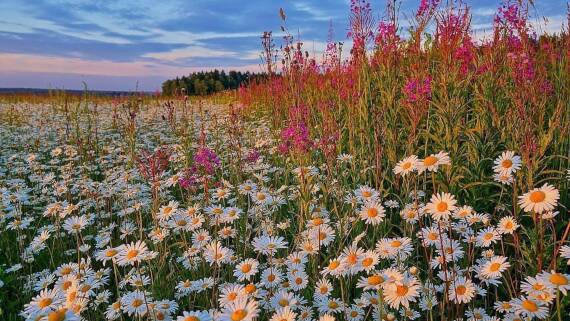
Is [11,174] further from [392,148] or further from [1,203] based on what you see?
[392,148]

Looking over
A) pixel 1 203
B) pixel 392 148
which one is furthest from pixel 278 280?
pixel 1 203

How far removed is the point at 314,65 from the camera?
6.96 metres

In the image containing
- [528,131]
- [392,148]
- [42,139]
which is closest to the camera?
[528,131]

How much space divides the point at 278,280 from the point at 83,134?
6874mm

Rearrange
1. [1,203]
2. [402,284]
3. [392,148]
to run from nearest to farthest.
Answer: [402,284]
[392,148]
[1,203]

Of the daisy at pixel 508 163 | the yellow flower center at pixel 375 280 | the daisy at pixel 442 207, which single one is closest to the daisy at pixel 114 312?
the yellow flower center at pixel 375 280

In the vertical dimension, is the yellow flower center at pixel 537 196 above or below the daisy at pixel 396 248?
above

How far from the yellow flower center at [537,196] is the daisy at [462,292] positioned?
425mm

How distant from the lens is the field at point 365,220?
5.83 ft

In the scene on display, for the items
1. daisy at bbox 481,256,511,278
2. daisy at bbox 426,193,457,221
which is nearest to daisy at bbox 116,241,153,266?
daisy at bbox 426,193,457,221

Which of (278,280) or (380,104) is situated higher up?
(380,104)

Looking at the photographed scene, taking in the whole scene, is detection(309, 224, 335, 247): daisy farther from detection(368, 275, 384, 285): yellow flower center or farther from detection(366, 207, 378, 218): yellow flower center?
detection(368, 275, 384, 285): yellow flower center

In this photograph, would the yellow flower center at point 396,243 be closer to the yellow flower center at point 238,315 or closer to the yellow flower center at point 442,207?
the yellow flower center at point 442,207

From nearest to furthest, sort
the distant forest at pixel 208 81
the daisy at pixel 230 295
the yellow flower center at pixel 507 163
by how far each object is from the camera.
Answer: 1. the daisy at pixel 230 295
2. the yellow flower center at pixel 507 163
3. the distant forest at pixel 208 81
